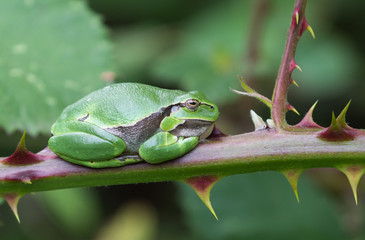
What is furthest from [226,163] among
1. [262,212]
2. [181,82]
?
[181,82]

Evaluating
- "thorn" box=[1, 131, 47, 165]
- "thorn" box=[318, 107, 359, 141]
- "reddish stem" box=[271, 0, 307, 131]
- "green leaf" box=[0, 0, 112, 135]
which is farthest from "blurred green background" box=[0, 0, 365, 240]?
"thorn" box=[318, 107, 359, 141]

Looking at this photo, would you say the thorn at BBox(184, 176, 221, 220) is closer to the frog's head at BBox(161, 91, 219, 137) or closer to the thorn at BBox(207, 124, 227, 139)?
the thorn at BBox(207, 124, 227, 139)

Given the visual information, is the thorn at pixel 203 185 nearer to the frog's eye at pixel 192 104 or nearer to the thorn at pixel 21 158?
the frog's eye at pixel 192 104

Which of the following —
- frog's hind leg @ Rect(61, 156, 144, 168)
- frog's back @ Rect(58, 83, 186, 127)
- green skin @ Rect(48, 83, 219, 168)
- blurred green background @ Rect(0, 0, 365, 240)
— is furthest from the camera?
blurred green background @ Rect(0, 0, 365, 240)

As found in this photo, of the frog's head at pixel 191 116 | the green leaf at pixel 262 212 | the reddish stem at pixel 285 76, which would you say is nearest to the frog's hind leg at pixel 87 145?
the frog's head at pixel 191 116

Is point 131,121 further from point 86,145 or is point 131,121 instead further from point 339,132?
point 339,132

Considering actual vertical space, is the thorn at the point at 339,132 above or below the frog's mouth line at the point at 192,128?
above
